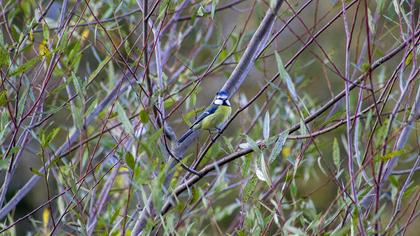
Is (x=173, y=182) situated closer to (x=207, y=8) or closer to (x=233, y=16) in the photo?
(x=207, y=8)

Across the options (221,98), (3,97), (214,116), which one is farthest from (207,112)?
(3,97)

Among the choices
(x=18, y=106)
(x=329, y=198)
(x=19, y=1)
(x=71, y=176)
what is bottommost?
(x=329, y=198)

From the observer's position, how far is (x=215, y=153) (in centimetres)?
188

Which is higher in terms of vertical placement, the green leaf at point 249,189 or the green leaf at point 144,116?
the green leaf at point 144,116

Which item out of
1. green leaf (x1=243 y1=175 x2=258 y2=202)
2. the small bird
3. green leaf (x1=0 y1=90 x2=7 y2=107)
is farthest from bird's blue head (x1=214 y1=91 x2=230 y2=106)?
green leaf (x1=0 y1=90 x2=7 y2=107)

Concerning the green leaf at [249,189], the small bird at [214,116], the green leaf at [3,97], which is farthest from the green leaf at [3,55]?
the green leaf at [249,189]

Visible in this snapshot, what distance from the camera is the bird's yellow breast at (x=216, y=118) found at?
6.97 feet

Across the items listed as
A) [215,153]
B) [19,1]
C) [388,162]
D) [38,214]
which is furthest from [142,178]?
[38,214]

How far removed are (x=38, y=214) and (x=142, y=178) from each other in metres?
4.94

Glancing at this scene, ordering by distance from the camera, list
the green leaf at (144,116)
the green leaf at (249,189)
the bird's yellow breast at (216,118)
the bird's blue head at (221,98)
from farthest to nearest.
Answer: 1. the bird's yellow breast at (216,118)
2. the bird's blue head at (221,98)
3. the green leaf at (249,189)
4. the green leaf at (144,116)

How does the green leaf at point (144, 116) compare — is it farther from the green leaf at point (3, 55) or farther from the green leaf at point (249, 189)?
the green leaf at point (3, 55)

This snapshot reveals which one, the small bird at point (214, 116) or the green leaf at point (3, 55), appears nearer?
the green leaf at point (3, 55)

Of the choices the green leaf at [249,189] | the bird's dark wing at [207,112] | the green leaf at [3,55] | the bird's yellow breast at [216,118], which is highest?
the green leaf at [3,55]

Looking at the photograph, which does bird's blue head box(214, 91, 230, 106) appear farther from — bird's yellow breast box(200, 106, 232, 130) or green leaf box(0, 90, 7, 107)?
green leaf box(0, 90, 7, 107)
